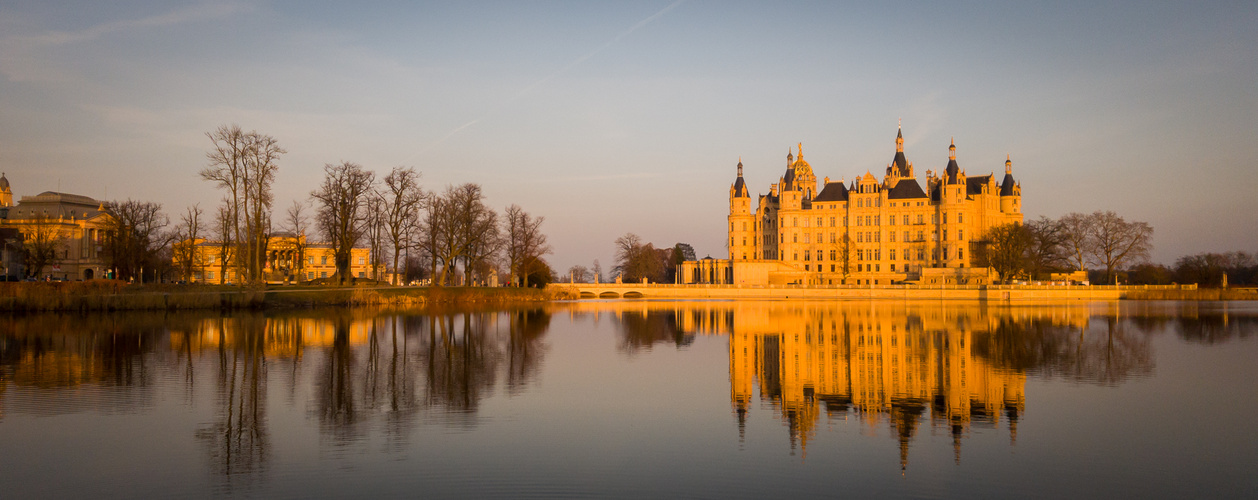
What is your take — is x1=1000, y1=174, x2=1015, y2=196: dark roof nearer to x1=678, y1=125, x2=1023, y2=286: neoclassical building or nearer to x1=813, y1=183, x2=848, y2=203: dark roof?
x1=678, y1=125, x2=1023, y2=286: neoclassical building

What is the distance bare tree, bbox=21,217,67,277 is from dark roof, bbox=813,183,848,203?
8216 centimetres

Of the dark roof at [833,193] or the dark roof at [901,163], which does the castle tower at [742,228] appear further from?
the dark roof at [901,163]

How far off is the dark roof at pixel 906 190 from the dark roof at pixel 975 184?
5.62 meters

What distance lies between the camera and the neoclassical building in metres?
97.3

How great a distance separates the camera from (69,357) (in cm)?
1908

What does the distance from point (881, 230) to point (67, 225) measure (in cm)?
8993

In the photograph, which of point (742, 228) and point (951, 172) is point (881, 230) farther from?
point (742, 228)

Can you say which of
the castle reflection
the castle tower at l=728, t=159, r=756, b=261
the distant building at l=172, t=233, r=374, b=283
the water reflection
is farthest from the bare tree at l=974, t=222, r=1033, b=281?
the distant building at l=172, t=233, r=374, b=283

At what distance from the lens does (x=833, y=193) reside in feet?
350

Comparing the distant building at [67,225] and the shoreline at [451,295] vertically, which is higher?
the distant building at [67,225]

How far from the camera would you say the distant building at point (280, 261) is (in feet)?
244

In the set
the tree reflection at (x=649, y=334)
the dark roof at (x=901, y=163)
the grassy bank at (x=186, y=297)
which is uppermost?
the dark roof at (x=901, y=163)

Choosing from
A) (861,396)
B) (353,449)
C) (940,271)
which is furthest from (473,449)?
(940,271)

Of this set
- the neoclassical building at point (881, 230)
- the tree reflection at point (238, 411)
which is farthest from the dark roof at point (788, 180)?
the tree reflection at point (238, 411)
